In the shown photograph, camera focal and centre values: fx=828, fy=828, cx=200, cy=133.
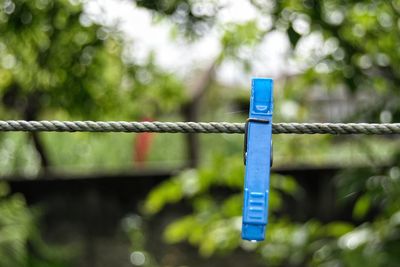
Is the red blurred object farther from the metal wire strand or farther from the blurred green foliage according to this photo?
the metal wire strand

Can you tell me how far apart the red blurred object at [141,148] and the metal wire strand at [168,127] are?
3841 millimetres

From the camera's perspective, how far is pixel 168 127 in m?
1.28

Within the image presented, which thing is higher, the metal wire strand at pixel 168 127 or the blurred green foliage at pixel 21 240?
the metal wire strand at pixel 168 127

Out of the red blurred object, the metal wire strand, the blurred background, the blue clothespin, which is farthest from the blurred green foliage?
the blue clothespin

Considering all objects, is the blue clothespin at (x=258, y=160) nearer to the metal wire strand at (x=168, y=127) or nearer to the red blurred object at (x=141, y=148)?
the metal wire strand at (x=168, y=127)

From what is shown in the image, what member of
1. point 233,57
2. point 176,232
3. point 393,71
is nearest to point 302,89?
point 233,57

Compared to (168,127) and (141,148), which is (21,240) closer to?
(141,148)

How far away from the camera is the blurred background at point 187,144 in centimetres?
230

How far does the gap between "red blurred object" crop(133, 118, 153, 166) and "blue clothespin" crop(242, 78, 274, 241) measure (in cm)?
391

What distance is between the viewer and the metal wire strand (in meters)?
1.27

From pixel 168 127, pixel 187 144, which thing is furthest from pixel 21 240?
pixel 168 127

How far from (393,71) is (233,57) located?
586 mm

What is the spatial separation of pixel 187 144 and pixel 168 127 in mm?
3390

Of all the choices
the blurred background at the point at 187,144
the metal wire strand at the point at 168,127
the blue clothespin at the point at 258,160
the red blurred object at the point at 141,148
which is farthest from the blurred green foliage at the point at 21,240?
the blue clothespin at the point at 258,160
